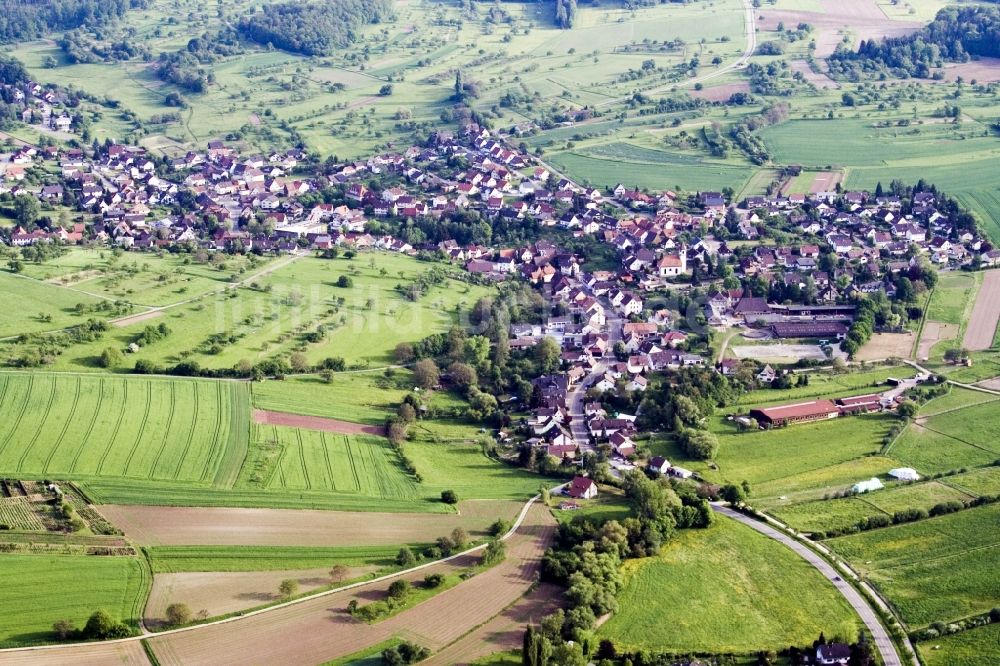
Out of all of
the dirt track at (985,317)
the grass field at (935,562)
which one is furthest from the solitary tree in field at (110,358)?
the dirt track at (985,317)

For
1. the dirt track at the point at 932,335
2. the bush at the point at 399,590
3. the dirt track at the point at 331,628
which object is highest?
the dirt track at the point at 932,335

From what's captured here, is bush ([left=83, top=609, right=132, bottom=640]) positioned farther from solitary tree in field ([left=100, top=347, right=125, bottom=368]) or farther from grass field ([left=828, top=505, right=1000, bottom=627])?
grass field ([left=828, top=505, right=1000, bottom=627])

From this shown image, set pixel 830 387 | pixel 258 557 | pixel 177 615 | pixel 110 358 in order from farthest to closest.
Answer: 1. pixel 830 387
2. pixel 110 358
3. pixel 258 557
4. pixel 177 615

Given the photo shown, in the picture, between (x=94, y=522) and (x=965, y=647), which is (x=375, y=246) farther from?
(x=965, y=647)

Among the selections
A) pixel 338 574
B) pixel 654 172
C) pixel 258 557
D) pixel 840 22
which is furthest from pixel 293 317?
pixel 840 22

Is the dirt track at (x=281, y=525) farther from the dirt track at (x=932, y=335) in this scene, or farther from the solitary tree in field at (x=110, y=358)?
the dirt track at (x=932, y=335)

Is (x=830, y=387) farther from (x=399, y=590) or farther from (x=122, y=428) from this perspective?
(x=122, y=428)
